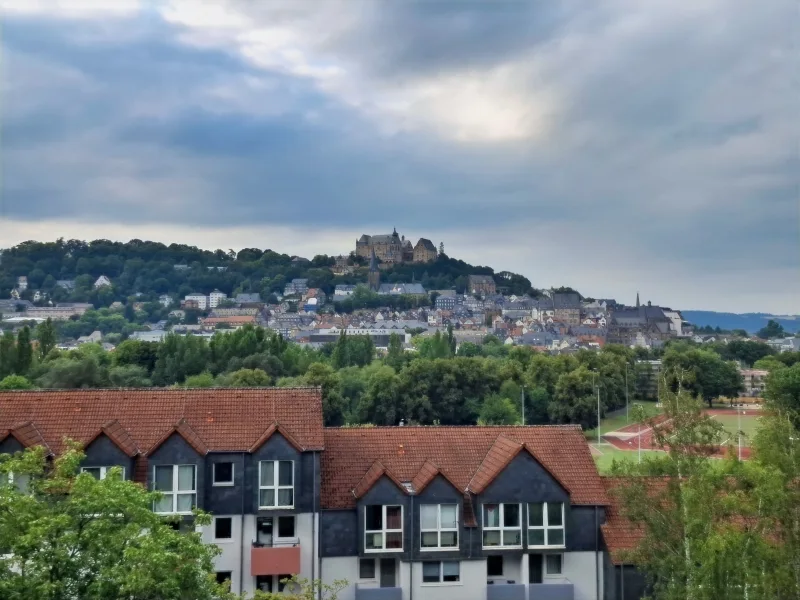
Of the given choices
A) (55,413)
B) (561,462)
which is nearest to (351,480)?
(561,462)

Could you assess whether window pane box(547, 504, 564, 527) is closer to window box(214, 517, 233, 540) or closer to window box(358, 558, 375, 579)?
window box(358, 558, 375, 579)

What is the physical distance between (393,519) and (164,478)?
20.2 feet

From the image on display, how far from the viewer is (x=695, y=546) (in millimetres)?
16875

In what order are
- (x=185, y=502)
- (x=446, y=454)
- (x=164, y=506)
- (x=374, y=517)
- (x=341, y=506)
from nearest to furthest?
1. (x=164, y=506)
2. (x=185, y=502)
3. (x=374, y=517)
4. (x=341, y=506)
5. (x=446, y=454)

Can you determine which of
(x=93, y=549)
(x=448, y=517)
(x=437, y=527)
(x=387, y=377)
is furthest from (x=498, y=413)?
(x=93, y=549)

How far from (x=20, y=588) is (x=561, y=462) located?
1570 centimetres

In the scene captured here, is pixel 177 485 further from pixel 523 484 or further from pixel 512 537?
pixel 523 484

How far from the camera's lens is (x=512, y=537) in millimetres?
23562

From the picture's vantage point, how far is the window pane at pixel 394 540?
2334cm

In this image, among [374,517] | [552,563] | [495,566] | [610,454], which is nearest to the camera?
[374,517]

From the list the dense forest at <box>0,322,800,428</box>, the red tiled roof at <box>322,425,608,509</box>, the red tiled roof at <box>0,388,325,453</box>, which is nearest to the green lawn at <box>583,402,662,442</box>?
the dense forest at <box>0,322,800,428</box>

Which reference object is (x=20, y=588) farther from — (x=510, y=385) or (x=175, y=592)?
(x=510, y=385)

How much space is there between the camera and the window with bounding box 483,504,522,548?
77.2ft

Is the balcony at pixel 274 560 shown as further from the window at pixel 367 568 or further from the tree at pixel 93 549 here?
the tree at pixel 93 549
